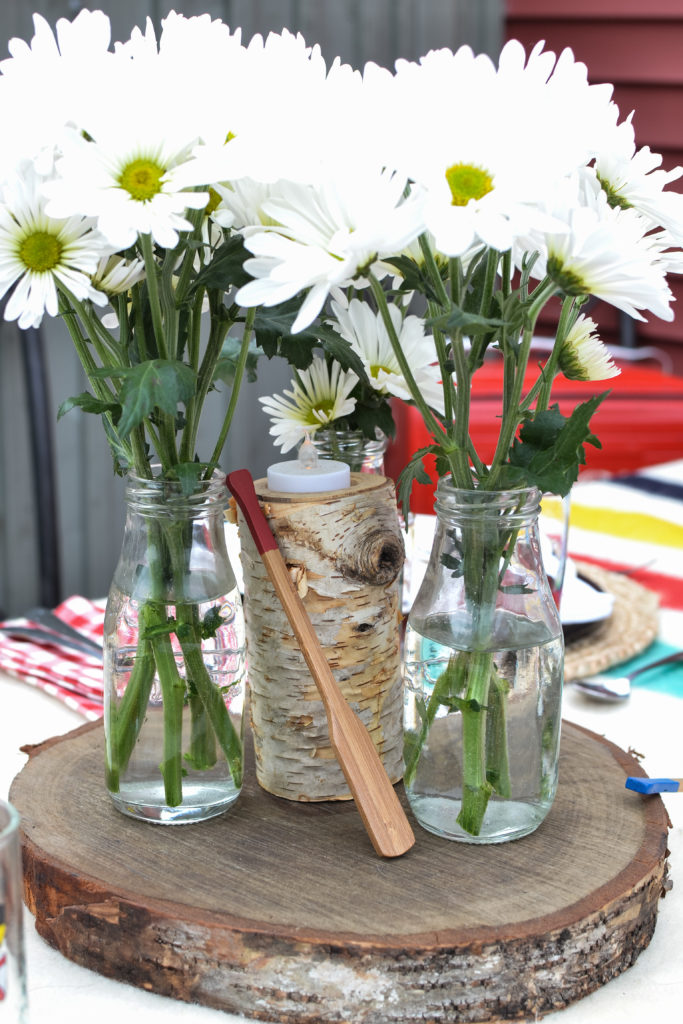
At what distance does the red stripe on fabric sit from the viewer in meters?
1.25

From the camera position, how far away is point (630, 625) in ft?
3.77

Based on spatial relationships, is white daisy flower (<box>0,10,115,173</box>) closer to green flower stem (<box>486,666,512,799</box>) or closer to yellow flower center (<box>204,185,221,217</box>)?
yellow flower center (<box>204,185,221,217</box>)

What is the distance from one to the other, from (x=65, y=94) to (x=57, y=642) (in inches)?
26.9

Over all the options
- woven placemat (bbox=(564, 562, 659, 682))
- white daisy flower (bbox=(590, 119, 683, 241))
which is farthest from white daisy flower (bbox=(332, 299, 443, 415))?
woven placemat (bbox=(564, 562, 659, 682))

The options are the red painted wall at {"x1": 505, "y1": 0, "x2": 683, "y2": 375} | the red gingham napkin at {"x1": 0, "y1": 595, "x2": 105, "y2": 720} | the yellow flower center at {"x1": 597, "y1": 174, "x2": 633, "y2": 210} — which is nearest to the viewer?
the yellow flower center at {"x1": 597, "y1": 174, "x2": 633, "y2": 210}

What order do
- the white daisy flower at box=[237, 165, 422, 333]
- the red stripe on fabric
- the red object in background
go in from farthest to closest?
1. the red object in background
2. the red stripe on fabric
3. the white daisy flower at box=[237, 165, 422, 333]

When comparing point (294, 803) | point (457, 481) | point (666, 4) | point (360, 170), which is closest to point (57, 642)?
point (294, 803)

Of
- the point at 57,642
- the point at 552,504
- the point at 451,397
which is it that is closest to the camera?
the point at 451,397

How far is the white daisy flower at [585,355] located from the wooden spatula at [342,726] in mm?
193

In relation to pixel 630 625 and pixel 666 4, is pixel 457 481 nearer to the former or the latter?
pixel 630 625

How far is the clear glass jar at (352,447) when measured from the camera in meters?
0.79

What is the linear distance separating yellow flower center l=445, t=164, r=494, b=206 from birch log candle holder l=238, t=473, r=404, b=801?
0.22 meters

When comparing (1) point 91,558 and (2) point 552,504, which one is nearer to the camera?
(2) point 552,504

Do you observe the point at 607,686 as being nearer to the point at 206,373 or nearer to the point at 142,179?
the point at 206,373
